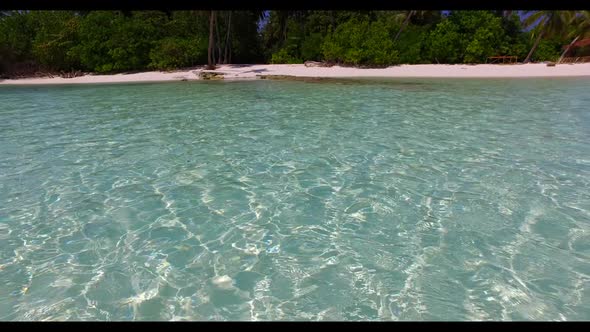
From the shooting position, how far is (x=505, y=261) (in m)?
3.42

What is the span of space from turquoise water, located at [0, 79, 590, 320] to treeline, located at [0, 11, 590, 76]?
22.5 m

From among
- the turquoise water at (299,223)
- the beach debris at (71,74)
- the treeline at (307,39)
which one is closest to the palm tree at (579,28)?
the treeline at (307,39)

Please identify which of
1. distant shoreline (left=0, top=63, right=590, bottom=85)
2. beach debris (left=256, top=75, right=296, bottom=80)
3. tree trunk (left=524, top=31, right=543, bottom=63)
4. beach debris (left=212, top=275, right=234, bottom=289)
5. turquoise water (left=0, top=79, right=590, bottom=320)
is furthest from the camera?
tree trunk (left=524, top=31, right=543, bottom=63)

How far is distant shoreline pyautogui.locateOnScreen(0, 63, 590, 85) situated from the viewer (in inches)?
947

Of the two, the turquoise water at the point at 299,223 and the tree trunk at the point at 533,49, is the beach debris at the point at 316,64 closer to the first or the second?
the tree trunk at the point at 533,49

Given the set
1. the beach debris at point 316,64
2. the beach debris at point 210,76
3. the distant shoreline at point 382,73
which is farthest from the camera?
the beach debris at point 316,64

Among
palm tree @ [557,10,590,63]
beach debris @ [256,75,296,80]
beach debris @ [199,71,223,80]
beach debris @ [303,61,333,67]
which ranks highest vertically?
palm tree @ [557,10,590,63]

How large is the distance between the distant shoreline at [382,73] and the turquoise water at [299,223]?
17384 mm

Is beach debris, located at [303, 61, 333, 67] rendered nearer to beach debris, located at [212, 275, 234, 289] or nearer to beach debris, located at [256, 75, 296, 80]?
beach debris, located at [256, 75, 296, 80]

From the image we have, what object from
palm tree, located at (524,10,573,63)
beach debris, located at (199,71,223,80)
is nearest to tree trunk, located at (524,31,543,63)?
palm tree, located at (524,10,573,63)

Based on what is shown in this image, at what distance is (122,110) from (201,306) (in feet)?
35.8

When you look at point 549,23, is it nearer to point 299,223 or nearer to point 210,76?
point 210,76

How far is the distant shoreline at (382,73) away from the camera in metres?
24.1
